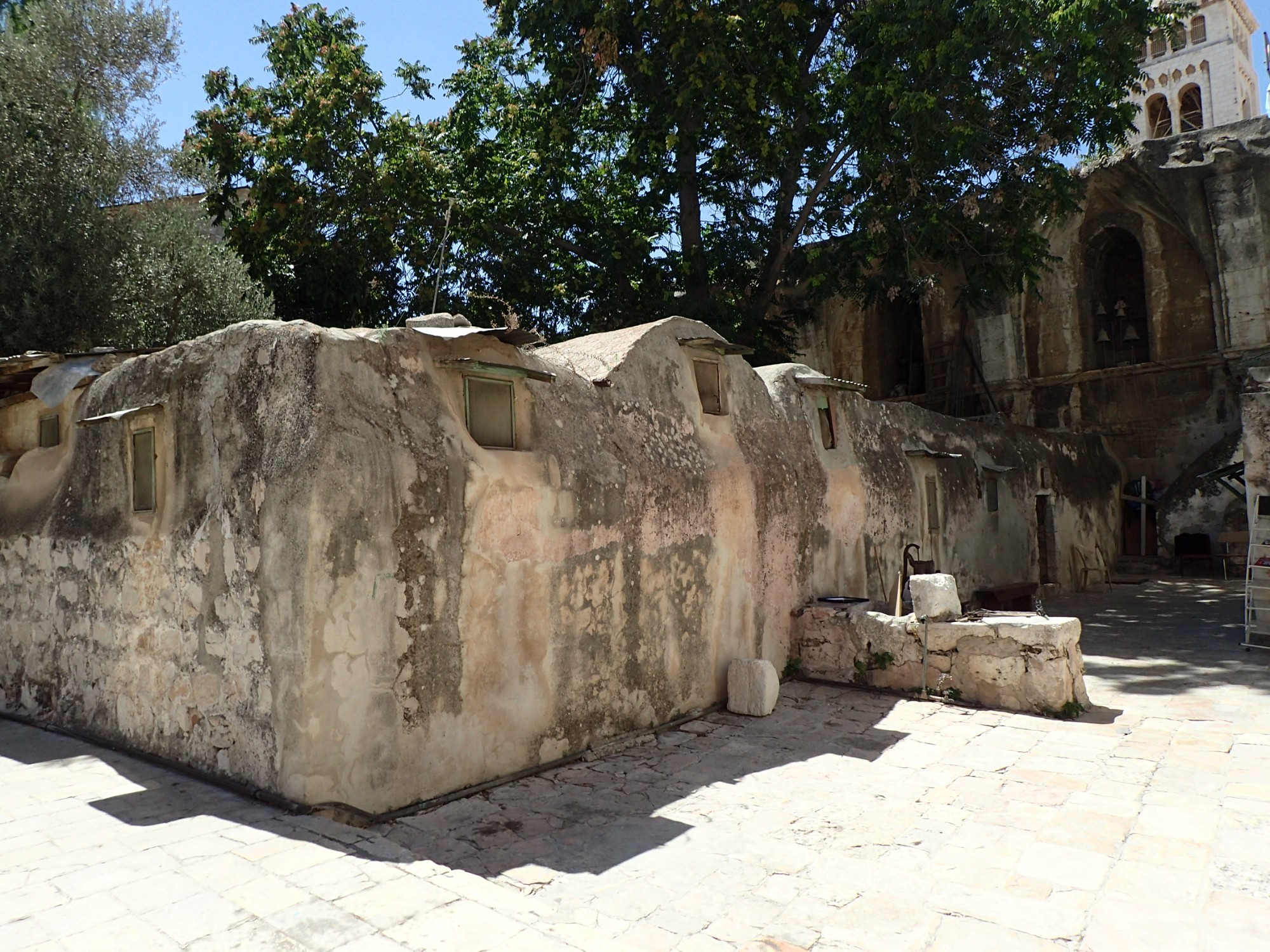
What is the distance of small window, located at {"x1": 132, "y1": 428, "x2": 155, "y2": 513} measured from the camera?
6.03m

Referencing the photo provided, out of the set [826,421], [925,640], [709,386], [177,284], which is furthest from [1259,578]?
[177,284]

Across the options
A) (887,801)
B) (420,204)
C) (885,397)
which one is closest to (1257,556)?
(887,801)

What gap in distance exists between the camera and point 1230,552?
56.7ft

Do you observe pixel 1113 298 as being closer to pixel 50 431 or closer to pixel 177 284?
pixel 177 284

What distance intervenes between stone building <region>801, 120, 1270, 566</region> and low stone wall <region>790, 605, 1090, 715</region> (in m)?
10.3

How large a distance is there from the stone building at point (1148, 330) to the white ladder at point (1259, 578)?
7.26 metres

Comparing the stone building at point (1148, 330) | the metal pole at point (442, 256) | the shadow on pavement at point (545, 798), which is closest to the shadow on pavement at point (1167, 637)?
the stone building at point (1148, 330)

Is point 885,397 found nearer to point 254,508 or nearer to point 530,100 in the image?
point 530,100

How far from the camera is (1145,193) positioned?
62.8 feet

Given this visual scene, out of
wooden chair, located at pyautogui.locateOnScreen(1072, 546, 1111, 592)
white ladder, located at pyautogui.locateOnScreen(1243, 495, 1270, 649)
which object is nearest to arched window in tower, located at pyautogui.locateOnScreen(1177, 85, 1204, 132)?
wooden chair, located at pyautogui.locateOnScreen(1072, 546, 1111, 592)

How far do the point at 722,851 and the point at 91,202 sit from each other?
12.1 metres

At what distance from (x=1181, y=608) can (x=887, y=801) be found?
10.4 m

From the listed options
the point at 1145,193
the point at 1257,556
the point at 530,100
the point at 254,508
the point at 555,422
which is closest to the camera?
the point at 254,508

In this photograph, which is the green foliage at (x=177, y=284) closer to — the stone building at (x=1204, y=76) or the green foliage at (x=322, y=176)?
the green foliage at (x=322, y=176)
